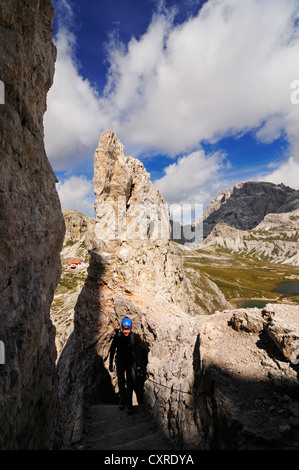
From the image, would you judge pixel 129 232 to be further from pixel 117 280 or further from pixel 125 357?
pixel 125 357

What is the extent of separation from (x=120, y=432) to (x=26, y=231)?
36.7ft

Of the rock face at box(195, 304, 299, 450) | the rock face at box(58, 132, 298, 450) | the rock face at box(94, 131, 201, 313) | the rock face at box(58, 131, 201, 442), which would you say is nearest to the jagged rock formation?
the rock face at box(94, 131, 201, 313)

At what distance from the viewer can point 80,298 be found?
24.6 m

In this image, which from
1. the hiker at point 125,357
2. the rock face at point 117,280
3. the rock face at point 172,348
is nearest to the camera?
the rock face at point 172,348

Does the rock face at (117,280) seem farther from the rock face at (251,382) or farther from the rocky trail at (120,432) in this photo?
the rock face at (251,382)

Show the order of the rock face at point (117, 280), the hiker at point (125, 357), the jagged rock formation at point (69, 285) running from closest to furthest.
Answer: the hiker at point (125, 357) < the rock face at point (117, 280) < the jagged rock formation at point (69, 285)

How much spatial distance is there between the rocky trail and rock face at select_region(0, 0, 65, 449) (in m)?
2.62

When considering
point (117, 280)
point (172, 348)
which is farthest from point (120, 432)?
point (117, 280)

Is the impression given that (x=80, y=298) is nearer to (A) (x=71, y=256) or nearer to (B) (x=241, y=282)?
(A) (x=71, y=256)

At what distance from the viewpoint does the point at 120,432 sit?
37.4 feet

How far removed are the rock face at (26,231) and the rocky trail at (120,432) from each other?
8.59 feet

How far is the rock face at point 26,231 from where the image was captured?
736 cm

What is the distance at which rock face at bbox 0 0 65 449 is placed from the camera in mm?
7359

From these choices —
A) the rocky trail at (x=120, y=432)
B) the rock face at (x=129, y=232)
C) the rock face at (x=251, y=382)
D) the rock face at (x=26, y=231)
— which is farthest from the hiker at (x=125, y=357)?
the rock face at (x=129, y=232)
